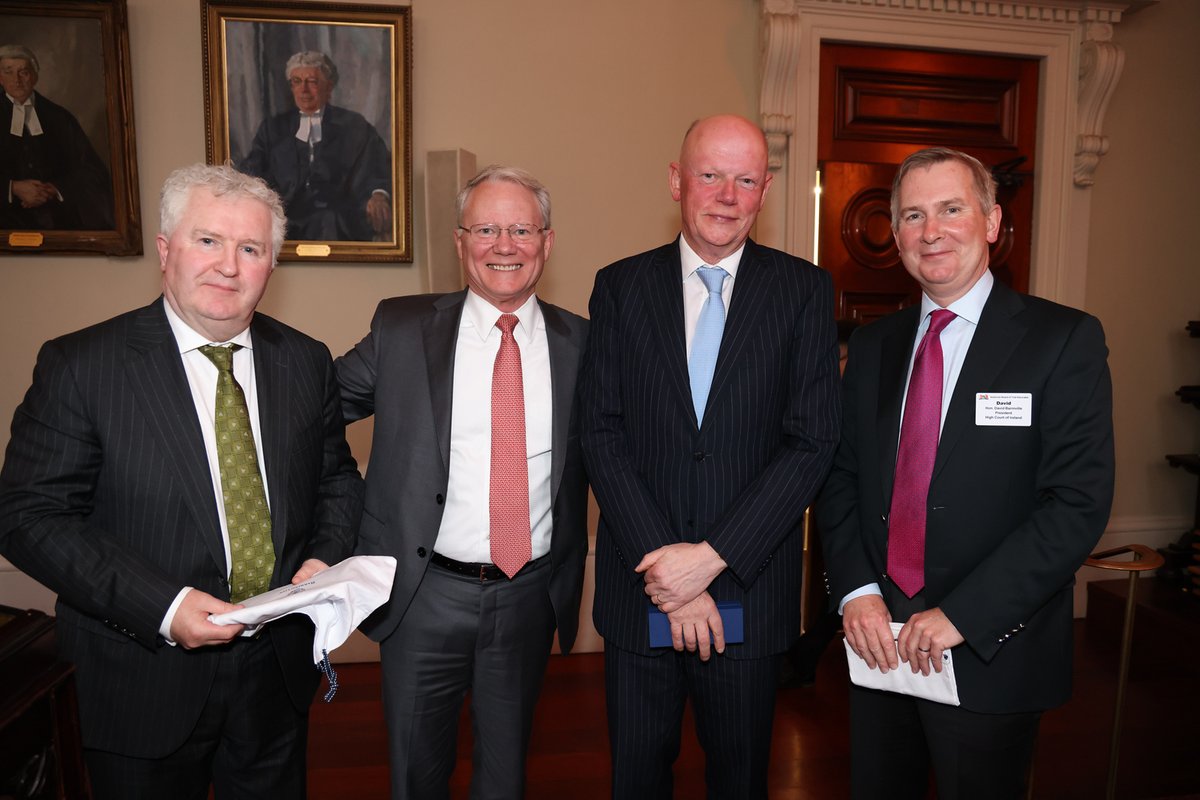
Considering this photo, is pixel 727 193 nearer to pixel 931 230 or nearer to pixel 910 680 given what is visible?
pixel 931 230

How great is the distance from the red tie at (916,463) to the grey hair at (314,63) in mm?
2791

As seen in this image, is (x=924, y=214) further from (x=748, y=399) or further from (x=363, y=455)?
(x=363, y=455)

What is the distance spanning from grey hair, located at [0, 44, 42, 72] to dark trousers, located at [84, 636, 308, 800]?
9.63ft

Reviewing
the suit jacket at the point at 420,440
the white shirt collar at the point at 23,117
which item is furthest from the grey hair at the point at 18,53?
the suit jacket at the point at 420,440

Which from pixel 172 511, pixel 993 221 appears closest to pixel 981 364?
pixel 993 221

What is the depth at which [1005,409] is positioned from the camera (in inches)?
69.9

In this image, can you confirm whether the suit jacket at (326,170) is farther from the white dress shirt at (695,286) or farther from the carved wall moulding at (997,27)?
the white dress shirt at (695,286)

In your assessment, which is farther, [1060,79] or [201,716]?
[1060,79]

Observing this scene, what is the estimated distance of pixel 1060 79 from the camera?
423 cm

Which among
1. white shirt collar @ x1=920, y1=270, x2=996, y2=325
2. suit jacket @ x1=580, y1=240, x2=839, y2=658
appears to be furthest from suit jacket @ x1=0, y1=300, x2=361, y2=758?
white shirt collar @ x1=920, y1=270, x2=996, y2=325

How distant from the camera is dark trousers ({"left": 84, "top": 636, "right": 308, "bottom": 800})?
1.66 metres

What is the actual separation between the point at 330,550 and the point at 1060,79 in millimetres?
4205

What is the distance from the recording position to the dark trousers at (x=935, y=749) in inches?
70.2

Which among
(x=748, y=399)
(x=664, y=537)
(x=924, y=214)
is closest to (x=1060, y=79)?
(x=924, y=214)
